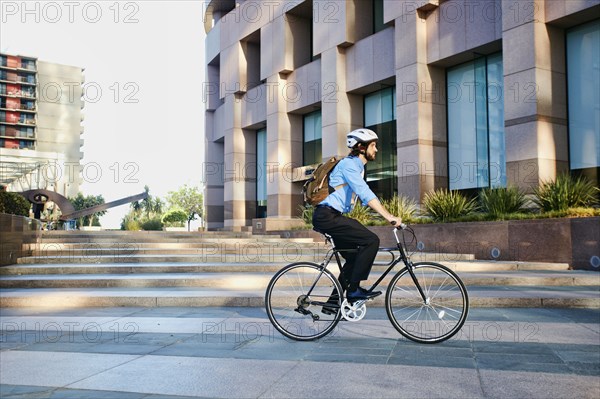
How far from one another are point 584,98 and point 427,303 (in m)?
12.7

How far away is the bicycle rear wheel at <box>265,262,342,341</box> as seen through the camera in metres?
5.85

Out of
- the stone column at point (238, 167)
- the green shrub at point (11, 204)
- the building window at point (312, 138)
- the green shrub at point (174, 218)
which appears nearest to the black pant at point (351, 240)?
the green shrub at point (11, 204)

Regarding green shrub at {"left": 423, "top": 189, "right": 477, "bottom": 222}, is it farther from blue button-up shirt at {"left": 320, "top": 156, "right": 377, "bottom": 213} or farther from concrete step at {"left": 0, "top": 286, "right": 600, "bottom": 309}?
blue button-up shirt at {"left": 320, "top": 156, "right": 377, "bottom": 213}

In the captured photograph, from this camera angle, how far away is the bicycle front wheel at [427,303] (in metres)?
5.61

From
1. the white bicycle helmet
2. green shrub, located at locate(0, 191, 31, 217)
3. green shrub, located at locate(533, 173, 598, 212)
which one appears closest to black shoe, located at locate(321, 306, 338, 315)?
the white bicycle helmet

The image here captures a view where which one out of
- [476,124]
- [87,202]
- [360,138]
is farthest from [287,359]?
[87,202]

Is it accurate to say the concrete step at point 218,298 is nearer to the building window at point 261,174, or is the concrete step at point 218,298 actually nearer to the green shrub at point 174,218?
the building window at point 261,174

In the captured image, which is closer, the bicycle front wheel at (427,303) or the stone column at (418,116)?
the bicycle front wheel at (427,303)

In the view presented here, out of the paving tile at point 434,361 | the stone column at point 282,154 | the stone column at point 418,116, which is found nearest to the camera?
the paving tile at point 434,361

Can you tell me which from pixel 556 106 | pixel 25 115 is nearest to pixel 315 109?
pixel 556 106

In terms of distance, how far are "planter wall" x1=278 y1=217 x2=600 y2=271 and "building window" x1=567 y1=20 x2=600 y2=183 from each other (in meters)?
4.31

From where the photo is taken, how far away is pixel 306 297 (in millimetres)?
6031

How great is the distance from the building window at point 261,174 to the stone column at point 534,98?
59.9 ft

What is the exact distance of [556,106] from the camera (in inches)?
611
